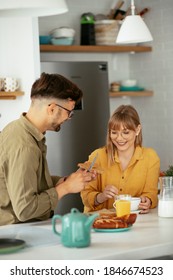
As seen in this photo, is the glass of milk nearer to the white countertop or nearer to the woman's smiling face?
the white countertop

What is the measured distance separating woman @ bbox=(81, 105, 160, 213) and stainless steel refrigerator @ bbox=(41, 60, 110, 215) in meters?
2.26

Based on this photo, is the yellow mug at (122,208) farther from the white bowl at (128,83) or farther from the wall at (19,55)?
the white bowl at (128,83)

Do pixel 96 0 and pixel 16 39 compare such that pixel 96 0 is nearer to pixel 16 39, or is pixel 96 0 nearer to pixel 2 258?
pixel 16 39

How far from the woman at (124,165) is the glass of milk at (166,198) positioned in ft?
1.28

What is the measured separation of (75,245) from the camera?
8.29 ft

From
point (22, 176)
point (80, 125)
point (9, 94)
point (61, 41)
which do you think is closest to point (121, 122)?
point (22, 176)

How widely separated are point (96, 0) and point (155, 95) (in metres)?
1.15

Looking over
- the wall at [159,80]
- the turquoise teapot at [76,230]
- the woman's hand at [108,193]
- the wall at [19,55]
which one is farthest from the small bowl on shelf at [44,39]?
the turquoise teapot at [76,230]

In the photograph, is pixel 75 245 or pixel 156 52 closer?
pixel 75 245

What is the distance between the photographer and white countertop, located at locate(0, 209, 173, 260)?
242cm

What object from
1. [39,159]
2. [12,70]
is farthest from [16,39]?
[39,159]

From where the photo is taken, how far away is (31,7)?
2734mm

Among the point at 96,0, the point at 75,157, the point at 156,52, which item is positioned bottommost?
the point at 75,157

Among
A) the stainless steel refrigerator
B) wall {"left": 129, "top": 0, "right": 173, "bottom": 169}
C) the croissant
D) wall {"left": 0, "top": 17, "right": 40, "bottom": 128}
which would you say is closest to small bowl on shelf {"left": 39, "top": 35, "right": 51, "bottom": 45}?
the stainless steel refrigerator
